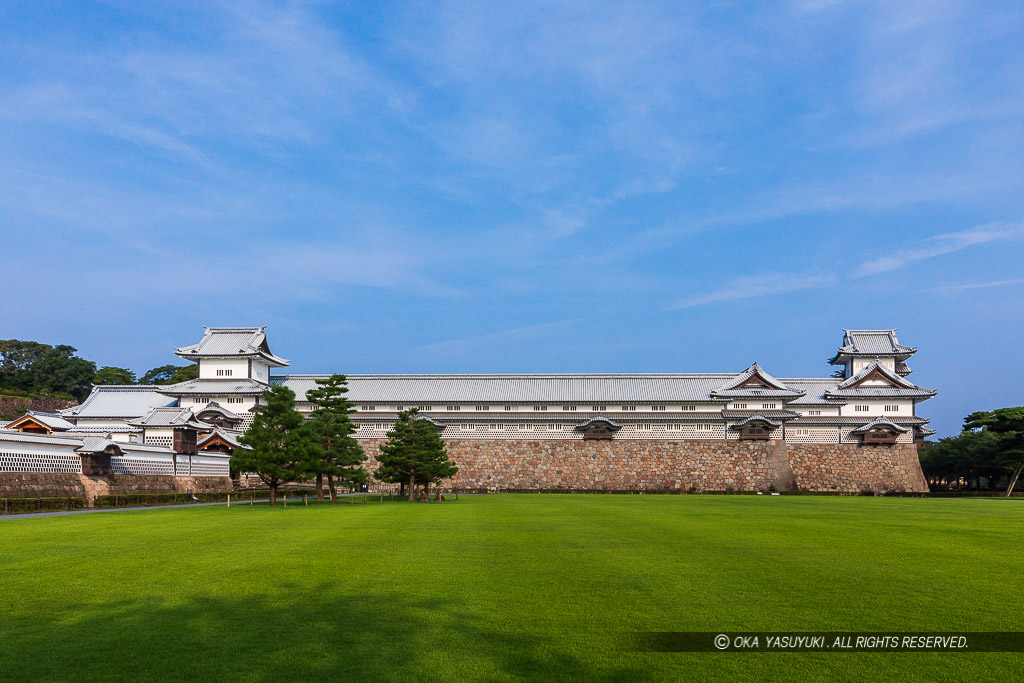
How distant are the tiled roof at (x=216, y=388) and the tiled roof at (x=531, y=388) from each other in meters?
3.67

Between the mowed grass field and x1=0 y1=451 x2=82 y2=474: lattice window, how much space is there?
42.9 feet

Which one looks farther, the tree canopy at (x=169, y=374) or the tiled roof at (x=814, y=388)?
the tree canopy at (x=169, y=374)

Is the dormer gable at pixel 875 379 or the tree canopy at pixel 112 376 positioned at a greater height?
the tree canopy at pixel 112 376

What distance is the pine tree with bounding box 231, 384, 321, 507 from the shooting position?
104 ft

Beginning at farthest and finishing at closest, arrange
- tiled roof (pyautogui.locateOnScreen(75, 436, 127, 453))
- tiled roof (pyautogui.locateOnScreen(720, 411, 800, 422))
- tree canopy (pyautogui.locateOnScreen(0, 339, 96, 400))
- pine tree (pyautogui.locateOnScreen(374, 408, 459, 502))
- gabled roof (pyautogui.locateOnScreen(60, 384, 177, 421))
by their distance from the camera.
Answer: tree canopy (pyautogui.locateOnScreen(0, 339, 96, 400)) < gabled roof (pyautogui.locateOnScreen(60, 384, 177, 421)) < tiled roof (pyautogui.locateOnScreen(720, 411, 800, 422)) < pine tree (pyautogui.locateOnScreen(374, 408, 459, 502)) < tiled roof (pyautogui.locateOnScreen(75, 436, 127, 453))

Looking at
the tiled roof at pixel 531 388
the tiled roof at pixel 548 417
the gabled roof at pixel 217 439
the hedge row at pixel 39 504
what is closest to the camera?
the hedge row at pixel 39 504

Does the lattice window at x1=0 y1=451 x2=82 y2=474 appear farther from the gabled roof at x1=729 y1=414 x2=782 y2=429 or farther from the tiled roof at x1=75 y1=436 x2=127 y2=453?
the gabled roof at x1=729 y1=414 x2=782 y2=429

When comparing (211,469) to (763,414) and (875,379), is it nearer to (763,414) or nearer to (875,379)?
(763,414)

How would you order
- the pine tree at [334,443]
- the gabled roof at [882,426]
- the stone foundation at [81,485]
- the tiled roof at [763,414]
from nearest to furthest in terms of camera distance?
the stone foundation at [81,485]
the pine tree at [334,443]
the gabled roof at [882,426]
the tiled roof at [763,414]

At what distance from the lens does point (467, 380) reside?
59.0 metres

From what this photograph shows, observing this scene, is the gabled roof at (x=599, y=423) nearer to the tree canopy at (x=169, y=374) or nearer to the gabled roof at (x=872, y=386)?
the gabled roof at (x=872, y=386)

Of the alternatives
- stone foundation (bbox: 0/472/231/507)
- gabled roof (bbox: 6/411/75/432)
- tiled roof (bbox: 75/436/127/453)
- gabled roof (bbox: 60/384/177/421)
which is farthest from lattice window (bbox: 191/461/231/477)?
gabled roof (bbox: 60/384/177/421)

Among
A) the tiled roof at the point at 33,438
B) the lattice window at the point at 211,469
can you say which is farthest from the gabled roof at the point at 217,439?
the tiled roof at the point at 33,438

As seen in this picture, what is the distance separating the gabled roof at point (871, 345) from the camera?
59.8 m
